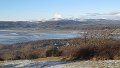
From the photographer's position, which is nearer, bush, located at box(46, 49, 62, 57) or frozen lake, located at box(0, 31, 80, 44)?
bush, located at box(46, 49, 62, 57)

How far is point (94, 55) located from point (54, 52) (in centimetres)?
654

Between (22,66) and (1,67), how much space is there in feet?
4.74

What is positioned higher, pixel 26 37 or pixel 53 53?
pixel 53 53

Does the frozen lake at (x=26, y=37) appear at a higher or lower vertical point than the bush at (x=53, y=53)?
lower

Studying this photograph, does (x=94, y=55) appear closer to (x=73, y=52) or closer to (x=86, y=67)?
(x=73, y=52)

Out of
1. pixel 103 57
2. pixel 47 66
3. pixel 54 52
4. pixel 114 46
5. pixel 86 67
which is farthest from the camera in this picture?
pixel 54 52

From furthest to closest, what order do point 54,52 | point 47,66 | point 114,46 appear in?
point 54,52
point 114,46
point 47,66

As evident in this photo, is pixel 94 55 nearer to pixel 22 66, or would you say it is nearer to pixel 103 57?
pixel 103 57

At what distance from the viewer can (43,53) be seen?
96.1 feet

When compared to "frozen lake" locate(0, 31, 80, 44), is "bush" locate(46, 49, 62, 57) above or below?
above

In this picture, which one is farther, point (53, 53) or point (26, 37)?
point (26, 37)


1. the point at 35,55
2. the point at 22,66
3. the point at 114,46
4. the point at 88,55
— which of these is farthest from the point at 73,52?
the point at 35,55

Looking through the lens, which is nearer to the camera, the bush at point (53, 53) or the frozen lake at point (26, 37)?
the bush at point (53, 53)

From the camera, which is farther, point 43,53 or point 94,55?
point 43,53
